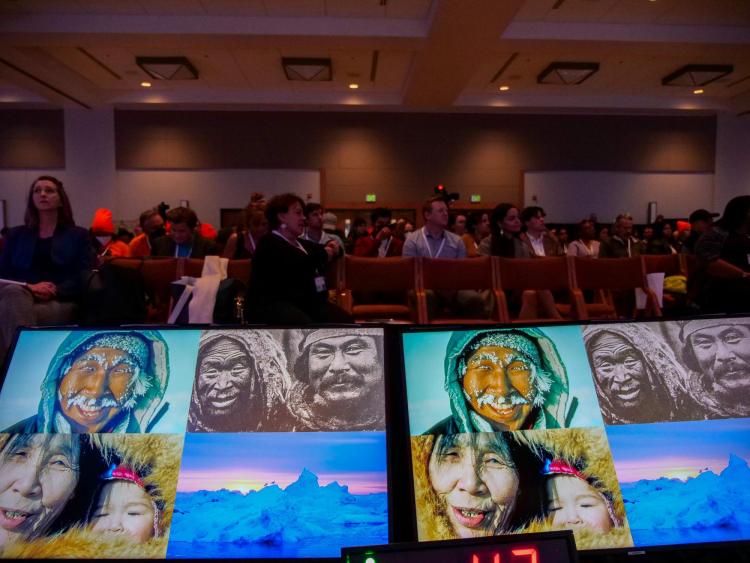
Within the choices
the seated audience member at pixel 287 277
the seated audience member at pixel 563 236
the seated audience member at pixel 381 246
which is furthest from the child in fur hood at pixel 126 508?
the seated audience member at pixel 563 236

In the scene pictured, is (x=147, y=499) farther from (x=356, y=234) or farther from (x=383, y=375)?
(x=356, y=234)

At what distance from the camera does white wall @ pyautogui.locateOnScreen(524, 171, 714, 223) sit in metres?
12.4

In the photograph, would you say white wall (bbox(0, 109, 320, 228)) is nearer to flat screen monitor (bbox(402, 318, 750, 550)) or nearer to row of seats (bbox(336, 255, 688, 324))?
row of seats (bbox(336, 255, 688, 324))

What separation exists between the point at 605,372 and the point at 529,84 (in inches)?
420

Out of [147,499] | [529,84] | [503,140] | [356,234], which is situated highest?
[529,84]

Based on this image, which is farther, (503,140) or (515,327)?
(503,140)

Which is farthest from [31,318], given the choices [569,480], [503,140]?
[503,140]

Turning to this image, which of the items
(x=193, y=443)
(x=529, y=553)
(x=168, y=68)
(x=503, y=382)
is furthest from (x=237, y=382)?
(x=168, y=68)

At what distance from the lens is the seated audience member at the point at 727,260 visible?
169 inches

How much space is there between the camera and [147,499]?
127cm

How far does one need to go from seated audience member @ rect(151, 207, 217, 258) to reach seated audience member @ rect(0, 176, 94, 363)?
160cm

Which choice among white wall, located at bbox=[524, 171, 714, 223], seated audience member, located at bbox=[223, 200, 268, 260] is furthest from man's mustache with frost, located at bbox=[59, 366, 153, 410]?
white wall, located at bbox=[524, 171, 714, 223]

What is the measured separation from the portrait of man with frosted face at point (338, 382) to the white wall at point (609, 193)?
11.5 metres

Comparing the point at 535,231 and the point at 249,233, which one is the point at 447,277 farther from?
the point at 249,233
